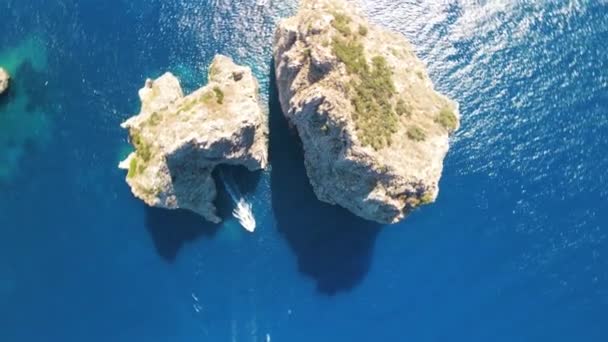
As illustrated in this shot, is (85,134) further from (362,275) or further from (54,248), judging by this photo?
(362,275)

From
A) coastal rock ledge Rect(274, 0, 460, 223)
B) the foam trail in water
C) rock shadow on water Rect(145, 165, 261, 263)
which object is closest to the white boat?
the foam trail in water

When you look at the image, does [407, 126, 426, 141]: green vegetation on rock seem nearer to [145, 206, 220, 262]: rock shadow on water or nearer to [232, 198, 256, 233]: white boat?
[232, 198, 256, 233]: white boat

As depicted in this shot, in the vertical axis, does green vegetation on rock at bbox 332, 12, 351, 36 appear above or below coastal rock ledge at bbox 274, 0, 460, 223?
above

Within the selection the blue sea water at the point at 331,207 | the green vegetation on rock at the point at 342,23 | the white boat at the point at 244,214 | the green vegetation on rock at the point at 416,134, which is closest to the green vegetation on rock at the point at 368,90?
the green vegetation on rock at the point at 342,23

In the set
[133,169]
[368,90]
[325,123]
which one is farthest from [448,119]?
[133,169]

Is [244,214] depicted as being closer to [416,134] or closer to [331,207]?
[331,207]

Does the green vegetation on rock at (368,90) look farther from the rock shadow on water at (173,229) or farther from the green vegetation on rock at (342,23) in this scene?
the rock shadow on water at (173,229)
